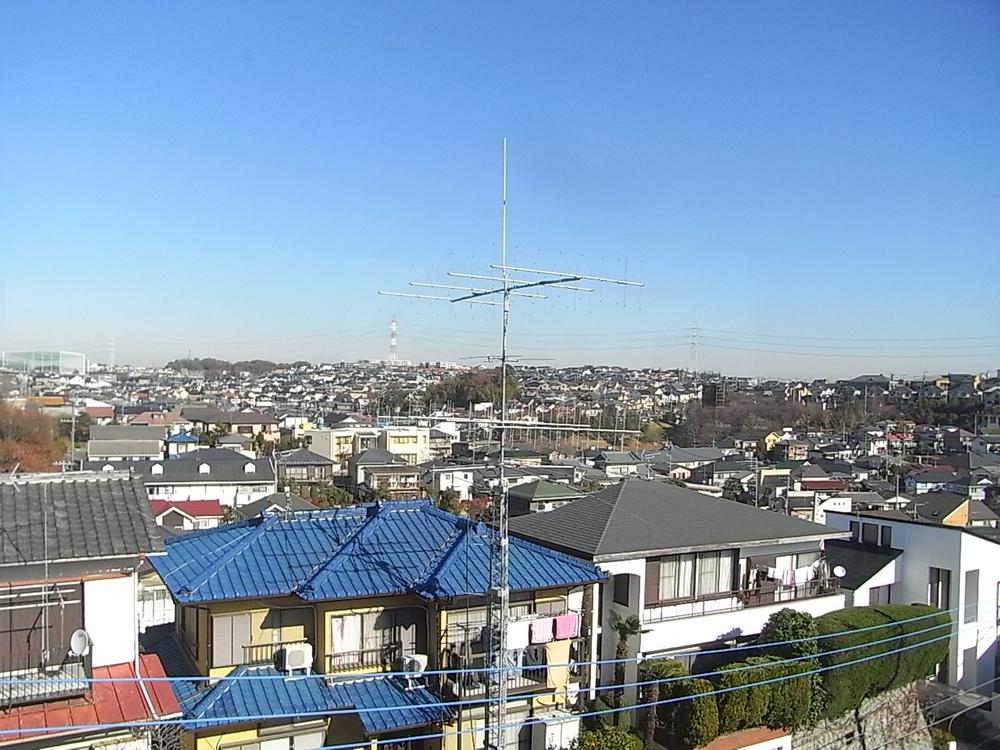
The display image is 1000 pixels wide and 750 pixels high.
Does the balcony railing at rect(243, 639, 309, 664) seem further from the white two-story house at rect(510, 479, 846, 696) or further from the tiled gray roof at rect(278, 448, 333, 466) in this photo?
the tiled gray roof at rect(278, 448, 333, 466)

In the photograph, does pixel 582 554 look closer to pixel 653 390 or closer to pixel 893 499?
pixel 893 499

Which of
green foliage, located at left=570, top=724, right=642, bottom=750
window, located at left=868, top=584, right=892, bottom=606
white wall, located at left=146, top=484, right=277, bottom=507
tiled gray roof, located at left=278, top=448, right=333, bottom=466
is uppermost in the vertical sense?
window, located at left=868, top=584, right=892, bottom=606

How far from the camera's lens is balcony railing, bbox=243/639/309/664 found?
237 inches

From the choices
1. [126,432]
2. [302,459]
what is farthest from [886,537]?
[126,432]

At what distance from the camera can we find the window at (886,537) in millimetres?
10688

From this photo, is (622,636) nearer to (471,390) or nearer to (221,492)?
(471,390)

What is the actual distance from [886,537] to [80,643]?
9973 mm

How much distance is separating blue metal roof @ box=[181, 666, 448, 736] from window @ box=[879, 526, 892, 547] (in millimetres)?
7421

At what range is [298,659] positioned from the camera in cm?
595

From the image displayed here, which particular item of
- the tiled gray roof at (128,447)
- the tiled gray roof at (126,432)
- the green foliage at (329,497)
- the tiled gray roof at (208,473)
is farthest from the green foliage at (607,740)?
the tiled gray roof at (126,432)

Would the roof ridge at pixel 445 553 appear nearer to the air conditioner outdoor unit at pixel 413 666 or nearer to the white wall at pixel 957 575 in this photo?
the air conditioner outdoor unit at pixel 413 666

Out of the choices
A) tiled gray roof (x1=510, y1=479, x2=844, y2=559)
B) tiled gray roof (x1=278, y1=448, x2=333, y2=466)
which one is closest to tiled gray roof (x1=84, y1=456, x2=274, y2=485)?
tiled gray roof (x1=278, y1=448, x2=333, y2=466)

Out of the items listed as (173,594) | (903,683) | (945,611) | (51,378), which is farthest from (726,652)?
(51,378)

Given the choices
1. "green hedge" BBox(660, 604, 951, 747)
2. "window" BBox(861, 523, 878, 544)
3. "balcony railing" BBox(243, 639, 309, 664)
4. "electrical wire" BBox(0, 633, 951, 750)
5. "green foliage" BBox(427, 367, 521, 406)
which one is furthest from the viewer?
"green foliage" BBox(427, 367, 521, 406)
